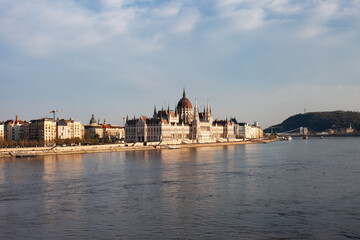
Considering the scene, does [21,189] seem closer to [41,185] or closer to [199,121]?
[41,185]

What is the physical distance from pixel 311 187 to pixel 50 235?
19092 millimetres

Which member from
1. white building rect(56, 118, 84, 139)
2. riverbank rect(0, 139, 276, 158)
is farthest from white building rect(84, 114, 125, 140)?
riverbank rect(0, 139, 276, 158)

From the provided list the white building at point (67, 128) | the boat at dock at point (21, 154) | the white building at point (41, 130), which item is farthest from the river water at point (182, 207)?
the white building at point (67, 128)

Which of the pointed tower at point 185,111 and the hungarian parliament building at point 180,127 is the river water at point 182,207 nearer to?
the hungarian parliament building at point 180,127

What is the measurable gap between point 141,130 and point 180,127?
15.7 m

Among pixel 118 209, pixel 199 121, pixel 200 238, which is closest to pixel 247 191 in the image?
pixel 118 209

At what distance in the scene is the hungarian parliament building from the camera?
126 m

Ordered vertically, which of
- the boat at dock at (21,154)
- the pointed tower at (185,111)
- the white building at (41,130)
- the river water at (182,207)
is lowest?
the river water at (182,207)

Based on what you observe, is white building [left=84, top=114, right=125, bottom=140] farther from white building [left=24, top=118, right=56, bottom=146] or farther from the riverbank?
the riverbank

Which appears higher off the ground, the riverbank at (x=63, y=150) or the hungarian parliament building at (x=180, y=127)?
the hungarian parliament building at (x=180, y=127)

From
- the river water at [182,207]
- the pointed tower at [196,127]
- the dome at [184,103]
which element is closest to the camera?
the river water at [182,207]

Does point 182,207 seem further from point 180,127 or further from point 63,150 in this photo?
point 180,127

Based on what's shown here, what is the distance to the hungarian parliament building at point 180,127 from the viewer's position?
126 meters

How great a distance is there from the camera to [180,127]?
448 feet
